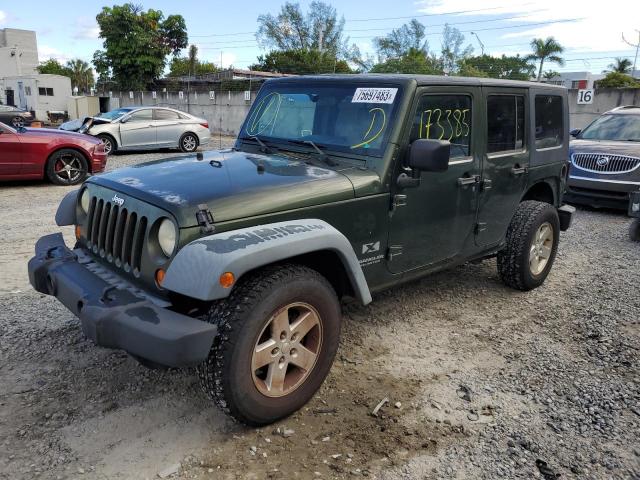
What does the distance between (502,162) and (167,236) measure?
285cm

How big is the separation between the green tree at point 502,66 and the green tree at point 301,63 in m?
10.7

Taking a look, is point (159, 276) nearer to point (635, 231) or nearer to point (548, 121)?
point (548, 121)

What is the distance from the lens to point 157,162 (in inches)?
147

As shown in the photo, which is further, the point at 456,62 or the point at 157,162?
the point at 456,62

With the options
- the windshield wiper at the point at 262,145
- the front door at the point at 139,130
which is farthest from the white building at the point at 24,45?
the windshield wiper at the point at 262,145

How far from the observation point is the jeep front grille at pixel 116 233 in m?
2.90

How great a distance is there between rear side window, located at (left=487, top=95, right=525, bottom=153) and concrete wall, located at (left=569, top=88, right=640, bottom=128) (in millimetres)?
12544

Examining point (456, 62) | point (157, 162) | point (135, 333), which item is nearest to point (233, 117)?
point (157, 162)

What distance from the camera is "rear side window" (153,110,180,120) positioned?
15359 millimetres

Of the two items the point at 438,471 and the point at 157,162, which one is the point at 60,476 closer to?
the point at 438,471

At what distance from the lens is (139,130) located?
48.6 ft

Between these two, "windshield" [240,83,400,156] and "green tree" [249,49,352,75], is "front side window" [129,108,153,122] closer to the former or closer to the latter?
"windshield" [240,83,400,156]

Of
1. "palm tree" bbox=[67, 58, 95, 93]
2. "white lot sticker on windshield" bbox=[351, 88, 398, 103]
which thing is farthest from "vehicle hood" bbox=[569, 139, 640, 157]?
"palm tree" bbox=[67, 58, 95, 93]

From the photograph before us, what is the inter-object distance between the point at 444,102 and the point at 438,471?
2435mm
